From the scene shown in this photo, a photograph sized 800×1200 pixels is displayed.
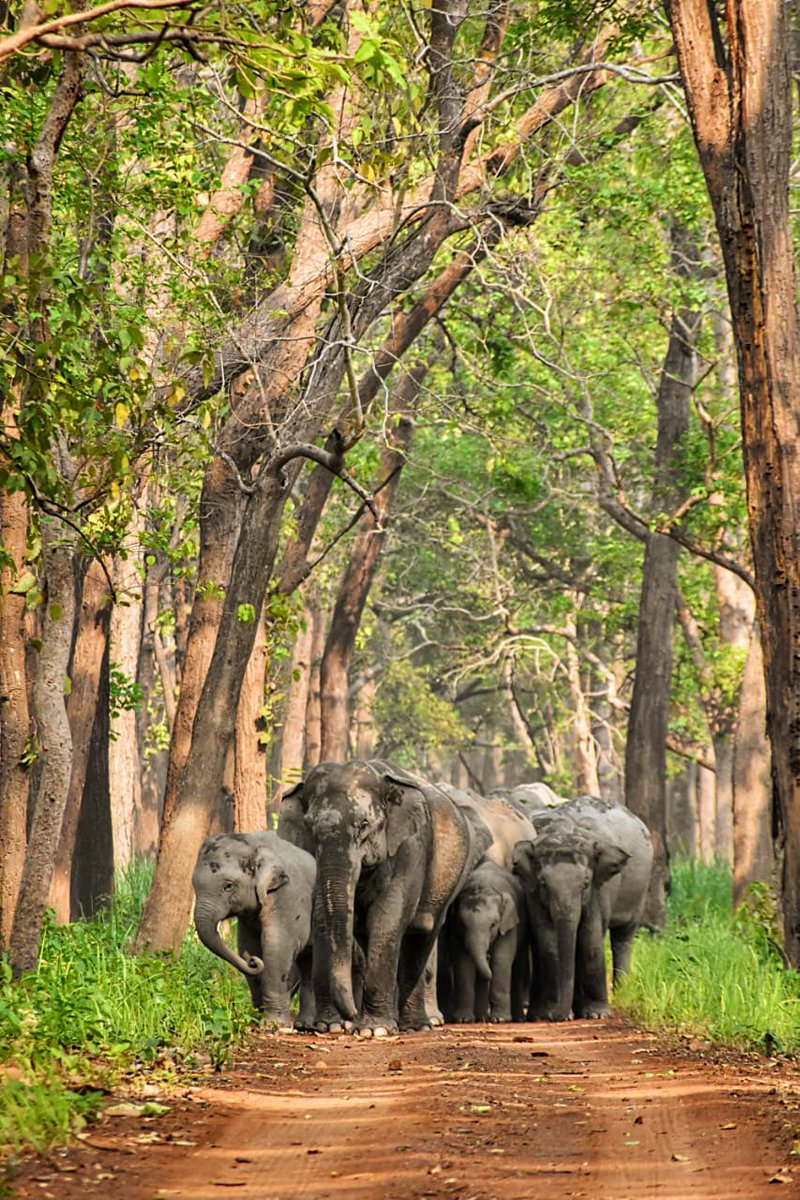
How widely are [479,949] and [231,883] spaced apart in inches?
110

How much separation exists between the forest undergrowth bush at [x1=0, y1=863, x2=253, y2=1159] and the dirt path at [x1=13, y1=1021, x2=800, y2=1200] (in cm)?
20

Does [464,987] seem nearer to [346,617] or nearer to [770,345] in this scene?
[770,345]

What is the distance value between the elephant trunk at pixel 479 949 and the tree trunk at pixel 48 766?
193 inches

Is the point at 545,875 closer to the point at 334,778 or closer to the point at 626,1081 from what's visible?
the point at 334,778

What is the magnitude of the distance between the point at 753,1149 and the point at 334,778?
20.1 ft

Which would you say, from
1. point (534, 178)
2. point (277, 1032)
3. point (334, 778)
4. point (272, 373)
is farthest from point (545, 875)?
point (534, 178)

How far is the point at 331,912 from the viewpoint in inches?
467

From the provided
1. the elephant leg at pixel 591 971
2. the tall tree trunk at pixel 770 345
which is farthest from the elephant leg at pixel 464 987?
the tall tree trunk at pixel 770 345

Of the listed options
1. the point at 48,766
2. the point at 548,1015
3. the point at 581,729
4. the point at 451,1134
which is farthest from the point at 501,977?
the point at 581,729

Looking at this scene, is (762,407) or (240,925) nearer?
(762,407)

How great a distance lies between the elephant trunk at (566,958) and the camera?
1410 cm

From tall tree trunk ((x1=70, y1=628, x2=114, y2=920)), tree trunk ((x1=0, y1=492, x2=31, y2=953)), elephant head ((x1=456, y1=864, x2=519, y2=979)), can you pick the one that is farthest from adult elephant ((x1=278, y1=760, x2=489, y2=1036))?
tall tree trunk ((x1=70, y1=628, x2=114, y2=920))

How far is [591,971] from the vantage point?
14469 millimetres

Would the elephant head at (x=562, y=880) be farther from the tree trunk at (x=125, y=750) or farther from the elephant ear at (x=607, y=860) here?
the tree trunk at (x=125, y=750)
